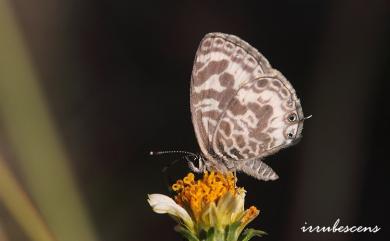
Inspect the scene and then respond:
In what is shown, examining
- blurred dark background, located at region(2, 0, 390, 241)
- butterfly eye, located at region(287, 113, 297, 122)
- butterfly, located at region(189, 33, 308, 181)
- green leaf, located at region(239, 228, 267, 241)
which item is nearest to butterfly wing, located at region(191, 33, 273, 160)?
butterfly, located at region(189, 33, 308, 181)

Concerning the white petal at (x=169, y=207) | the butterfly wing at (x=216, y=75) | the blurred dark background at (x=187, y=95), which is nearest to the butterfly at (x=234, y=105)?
the butterfly wing at (x=216, y=75)

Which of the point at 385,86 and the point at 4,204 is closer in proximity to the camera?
the point at 4,204

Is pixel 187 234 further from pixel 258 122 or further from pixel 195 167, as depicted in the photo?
pixel 258 122

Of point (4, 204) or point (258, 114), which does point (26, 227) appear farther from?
point (258, 114)

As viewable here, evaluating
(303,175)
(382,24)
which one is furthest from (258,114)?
(382,24)

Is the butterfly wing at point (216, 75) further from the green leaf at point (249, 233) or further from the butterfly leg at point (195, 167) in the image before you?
the green leaf at point (249, 233)

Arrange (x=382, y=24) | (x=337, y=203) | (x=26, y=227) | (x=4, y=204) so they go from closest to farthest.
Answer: (x=26, y=227), (x=4, y=204), (x=337, y=203), (x=382, y=24)
